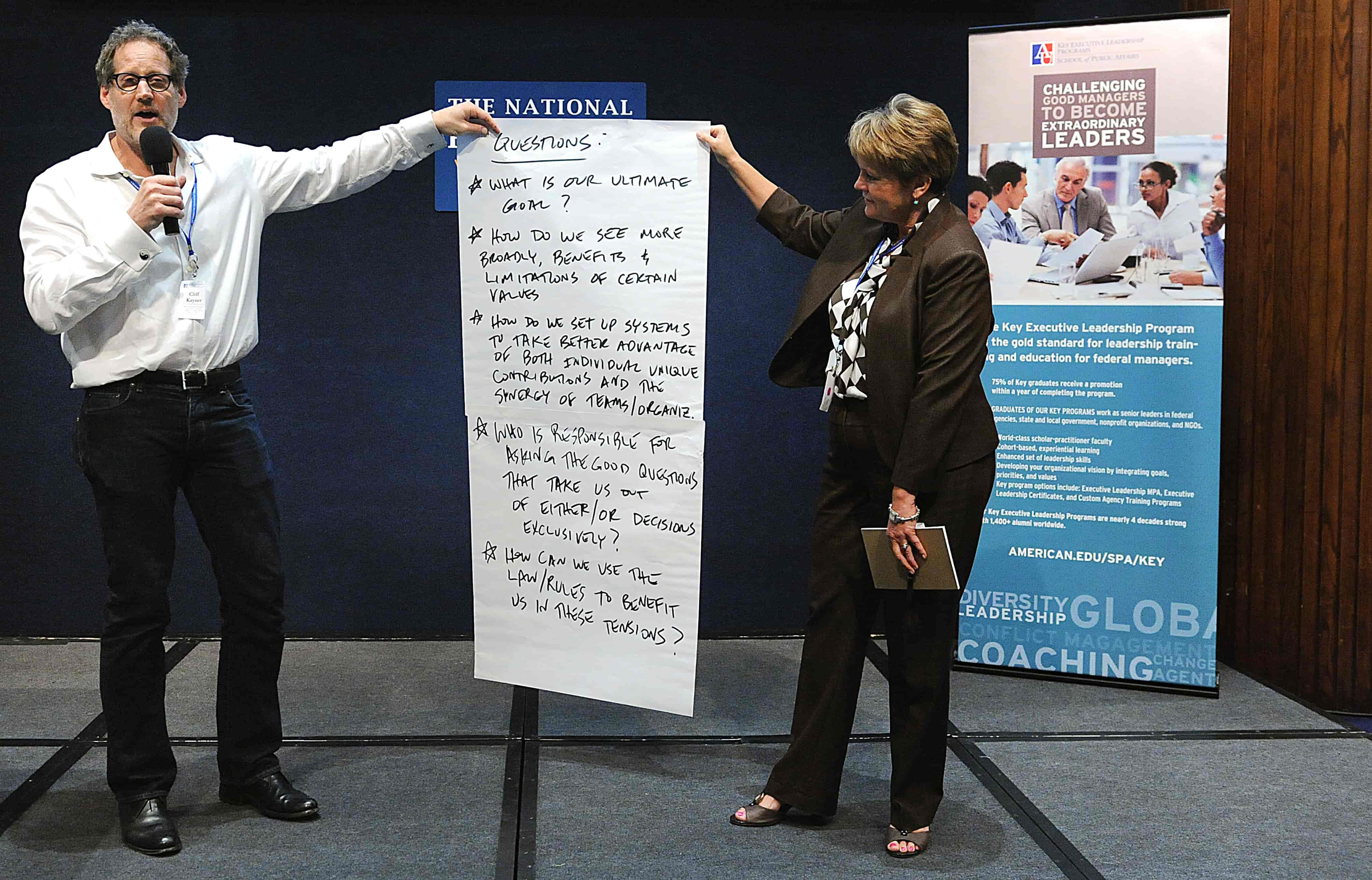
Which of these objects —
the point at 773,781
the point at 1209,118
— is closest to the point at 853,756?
the point at 773,781

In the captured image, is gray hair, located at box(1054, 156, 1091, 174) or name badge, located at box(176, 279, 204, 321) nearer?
name badge, located at box(176, 279, 204, 321)

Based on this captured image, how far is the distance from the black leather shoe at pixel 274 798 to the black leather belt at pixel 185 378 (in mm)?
906

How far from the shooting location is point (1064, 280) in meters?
3.54

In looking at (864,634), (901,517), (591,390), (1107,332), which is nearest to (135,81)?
(591,390)

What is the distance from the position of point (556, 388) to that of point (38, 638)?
7.70ft

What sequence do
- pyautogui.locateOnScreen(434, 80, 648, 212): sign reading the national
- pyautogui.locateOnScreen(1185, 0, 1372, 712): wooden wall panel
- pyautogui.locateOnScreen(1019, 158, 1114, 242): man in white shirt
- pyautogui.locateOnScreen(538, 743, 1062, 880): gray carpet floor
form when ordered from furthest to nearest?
pyautogui.locateOnScreen(434, 80, 648, 212): sign reading the national < pyautogui.locateOnScreen(1019, 158, 1114, 242): man in white shirt < pyautogui.locateOnScreen(1185, 0, 1372, 712): wooden wall panel < pyautogui.locateOnScreen(538, 743, 1062, 880): gray carpet floor

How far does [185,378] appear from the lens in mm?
2479

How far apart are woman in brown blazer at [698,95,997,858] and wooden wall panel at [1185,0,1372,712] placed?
1.58 m

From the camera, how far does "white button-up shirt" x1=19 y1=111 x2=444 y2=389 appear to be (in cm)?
231

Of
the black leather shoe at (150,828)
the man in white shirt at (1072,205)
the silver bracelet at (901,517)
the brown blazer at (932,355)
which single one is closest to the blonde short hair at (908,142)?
the brown blazer at (932,355)

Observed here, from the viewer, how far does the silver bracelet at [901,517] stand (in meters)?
2.37

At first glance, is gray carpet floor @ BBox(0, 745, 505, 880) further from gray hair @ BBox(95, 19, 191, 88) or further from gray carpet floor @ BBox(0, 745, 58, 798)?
gray hair @ BBox(95, 19, 191, 88)

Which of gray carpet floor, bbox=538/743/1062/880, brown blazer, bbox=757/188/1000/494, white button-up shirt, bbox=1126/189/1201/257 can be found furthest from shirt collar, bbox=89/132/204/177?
white button-up shirt, bbox=1126/189/1201/257

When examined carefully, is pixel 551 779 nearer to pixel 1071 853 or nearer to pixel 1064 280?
pixel 1071 853
